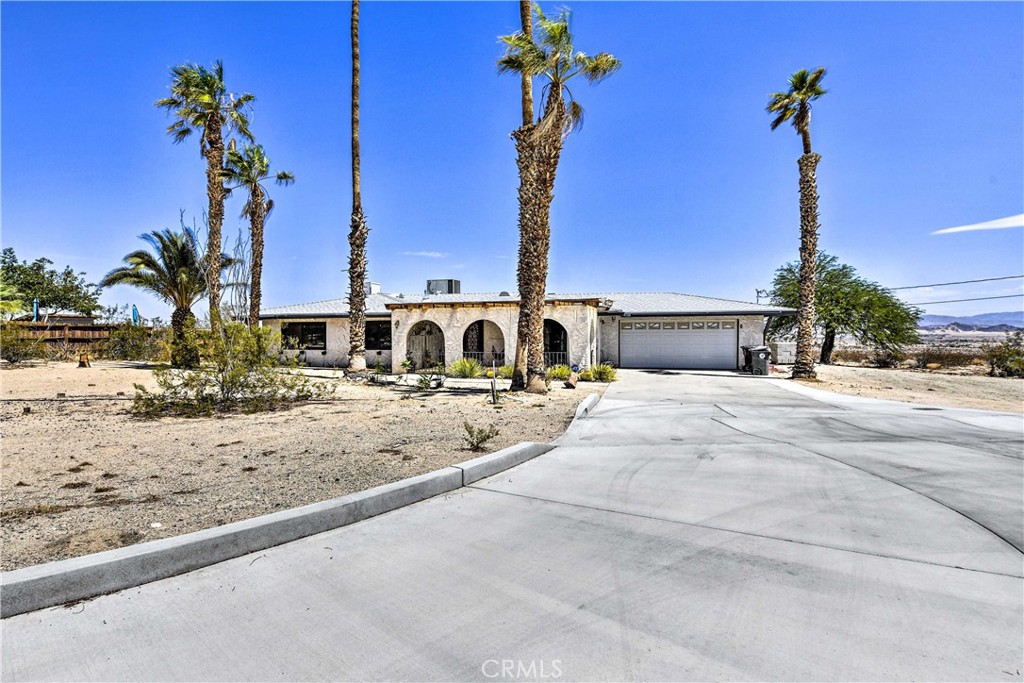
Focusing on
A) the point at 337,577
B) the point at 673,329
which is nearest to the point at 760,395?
the point at 673,329

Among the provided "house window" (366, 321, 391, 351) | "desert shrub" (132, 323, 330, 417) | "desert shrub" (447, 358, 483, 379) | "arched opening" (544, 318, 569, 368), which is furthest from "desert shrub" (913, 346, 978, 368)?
"desert shrub" (132, 323, 330, 417)

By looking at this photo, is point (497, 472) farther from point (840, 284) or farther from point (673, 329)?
point (840, 284)

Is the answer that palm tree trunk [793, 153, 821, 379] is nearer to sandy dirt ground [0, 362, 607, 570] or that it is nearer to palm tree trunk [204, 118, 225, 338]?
sandy dirt ground [0, 362, 607, 570]

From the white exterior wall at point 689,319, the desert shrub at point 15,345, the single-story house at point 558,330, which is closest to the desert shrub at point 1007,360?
the single-story house at point 558,330

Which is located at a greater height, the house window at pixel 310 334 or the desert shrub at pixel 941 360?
the house window at pixel 310 334

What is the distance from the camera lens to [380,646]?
2.55 m

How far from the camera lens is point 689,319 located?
80.6ft

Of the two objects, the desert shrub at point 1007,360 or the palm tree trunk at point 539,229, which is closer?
the palm tree trunk at point 539,229

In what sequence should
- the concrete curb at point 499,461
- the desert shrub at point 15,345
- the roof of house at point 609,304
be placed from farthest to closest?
1. the roof of house at point 609,304
2. the desert shrub at point 15,345
3. the concrete curb at point 499,461

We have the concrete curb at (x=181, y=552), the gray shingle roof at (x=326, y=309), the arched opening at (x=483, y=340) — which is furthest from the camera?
the gray shingle roof at (x=326, y=309)

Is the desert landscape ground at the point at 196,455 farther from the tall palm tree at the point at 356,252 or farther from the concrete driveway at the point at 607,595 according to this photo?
the tall palm tree at the point at 356,252

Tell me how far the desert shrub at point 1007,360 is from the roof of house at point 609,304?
27.7ft

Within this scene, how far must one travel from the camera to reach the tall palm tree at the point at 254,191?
2475 cm

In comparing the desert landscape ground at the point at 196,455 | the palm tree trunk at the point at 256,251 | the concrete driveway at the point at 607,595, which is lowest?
the concrete driveway at the point at 607,595
